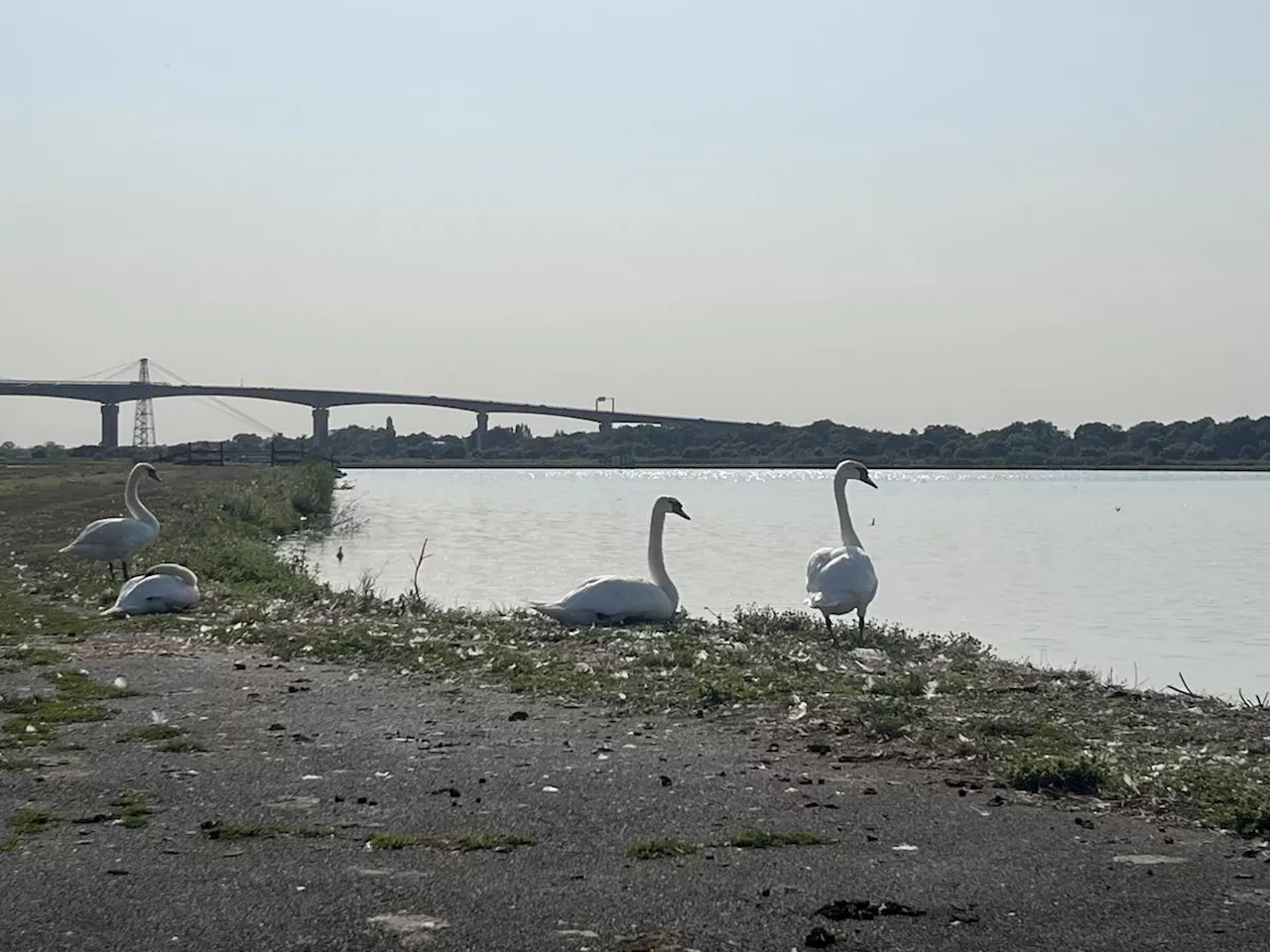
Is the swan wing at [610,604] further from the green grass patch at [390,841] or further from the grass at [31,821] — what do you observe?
the green grass patch at [390,841]

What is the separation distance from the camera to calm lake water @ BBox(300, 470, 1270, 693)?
1688cm

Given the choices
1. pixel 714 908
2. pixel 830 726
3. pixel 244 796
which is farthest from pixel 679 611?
pixel 714 908

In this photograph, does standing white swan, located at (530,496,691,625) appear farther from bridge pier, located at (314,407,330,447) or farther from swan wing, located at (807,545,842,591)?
bridge pier, located at (314,407,330,447)

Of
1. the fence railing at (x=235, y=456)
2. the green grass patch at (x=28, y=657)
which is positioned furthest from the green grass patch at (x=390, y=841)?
the fence railing at (x=235, y=456)

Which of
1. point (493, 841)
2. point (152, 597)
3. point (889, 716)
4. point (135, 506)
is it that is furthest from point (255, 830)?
point (135, 506)

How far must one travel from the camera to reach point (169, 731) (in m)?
8.20

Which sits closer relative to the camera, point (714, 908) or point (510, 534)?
point (714, 908)

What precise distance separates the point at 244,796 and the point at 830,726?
11.1 feet

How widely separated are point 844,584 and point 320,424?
82900mm

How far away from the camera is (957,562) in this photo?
27.0 metres

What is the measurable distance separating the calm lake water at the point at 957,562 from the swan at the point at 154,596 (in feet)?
14.8

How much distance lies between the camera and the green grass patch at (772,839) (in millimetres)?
5953

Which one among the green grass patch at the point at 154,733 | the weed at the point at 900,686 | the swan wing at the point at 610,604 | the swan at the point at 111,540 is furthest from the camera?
the swan at the point at 111,540

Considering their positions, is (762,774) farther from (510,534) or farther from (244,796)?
(510,534)
